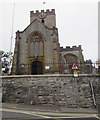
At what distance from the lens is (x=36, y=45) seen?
27.3 meters

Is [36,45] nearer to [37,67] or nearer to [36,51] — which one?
[36,51]

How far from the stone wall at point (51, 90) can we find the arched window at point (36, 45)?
37.2ft

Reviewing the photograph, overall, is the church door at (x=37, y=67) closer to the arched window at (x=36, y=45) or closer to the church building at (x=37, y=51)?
the church building at (x=37, y=51)

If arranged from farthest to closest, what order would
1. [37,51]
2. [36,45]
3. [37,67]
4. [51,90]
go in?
[36,45] → [37,51] → [37,67] → [51,90]

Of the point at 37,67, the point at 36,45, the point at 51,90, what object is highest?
the point at 36,45

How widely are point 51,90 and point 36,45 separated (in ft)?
47.1

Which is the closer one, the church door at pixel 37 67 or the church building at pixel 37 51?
the church building at pixel 37 51

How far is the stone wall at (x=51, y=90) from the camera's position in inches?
531

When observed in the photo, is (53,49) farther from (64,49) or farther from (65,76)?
(64,49)

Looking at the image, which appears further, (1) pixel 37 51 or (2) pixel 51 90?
(1) pixel 37 51

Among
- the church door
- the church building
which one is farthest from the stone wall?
the church door

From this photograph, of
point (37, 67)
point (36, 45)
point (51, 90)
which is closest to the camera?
point (51, 90)

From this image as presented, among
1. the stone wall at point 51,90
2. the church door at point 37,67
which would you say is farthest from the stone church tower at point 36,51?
the stone wall at point 51,90

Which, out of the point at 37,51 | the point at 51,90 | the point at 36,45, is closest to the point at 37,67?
the point at 37,51
